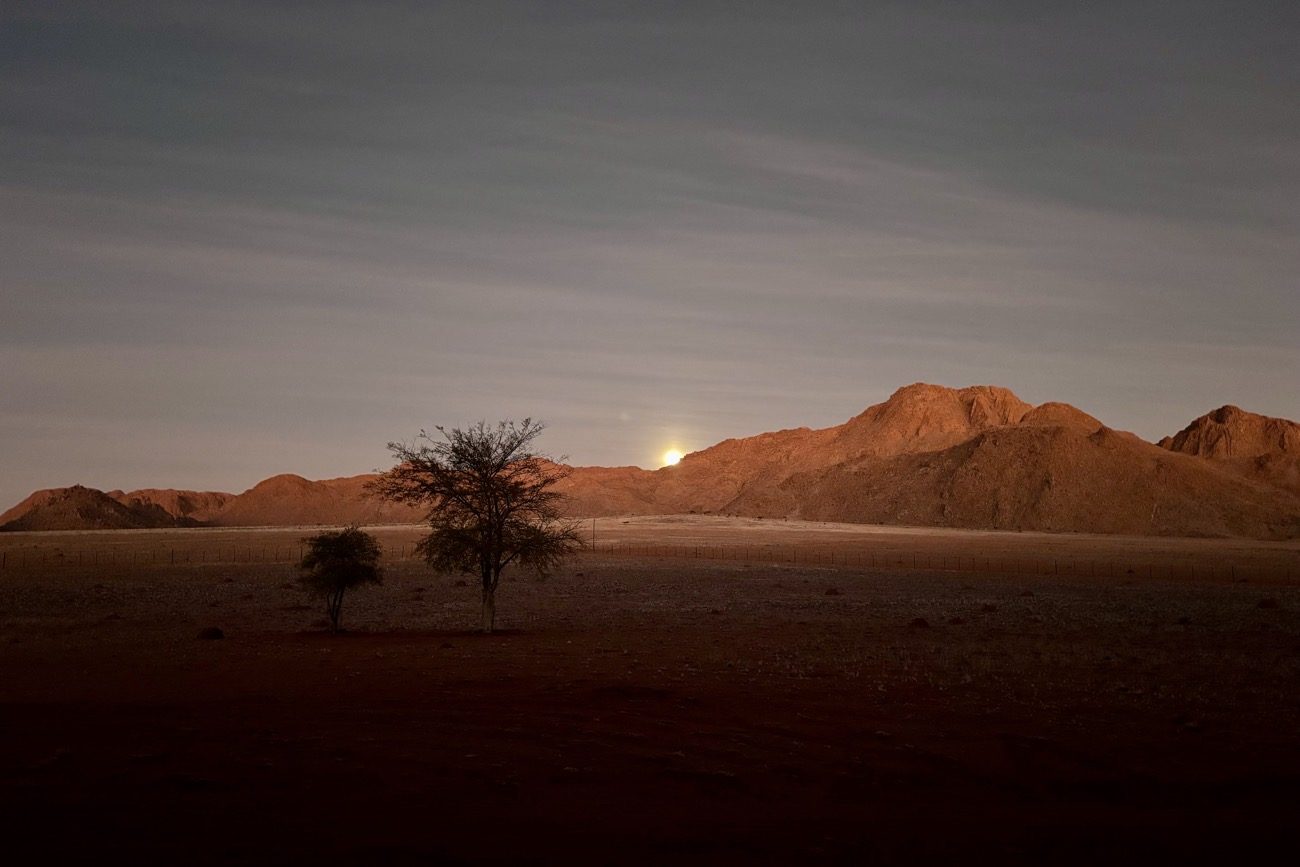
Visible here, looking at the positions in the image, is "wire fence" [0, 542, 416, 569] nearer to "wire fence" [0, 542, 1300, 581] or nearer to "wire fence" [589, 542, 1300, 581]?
"wire fence" [0, 542, 1300, 581]

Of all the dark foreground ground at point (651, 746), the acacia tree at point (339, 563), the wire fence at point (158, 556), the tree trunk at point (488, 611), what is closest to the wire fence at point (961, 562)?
the wire fence at point (158, 556)

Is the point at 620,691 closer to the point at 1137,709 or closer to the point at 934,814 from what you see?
the point at 934,814

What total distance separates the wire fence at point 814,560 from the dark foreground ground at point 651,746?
45.1m

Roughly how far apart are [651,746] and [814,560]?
242ft

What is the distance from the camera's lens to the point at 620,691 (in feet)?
62.2

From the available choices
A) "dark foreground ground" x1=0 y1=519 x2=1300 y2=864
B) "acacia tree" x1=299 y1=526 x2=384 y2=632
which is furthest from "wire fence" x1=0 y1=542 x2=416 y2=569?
"dark foreground ground" x1=0 y1=519 x2=1300 y2=864

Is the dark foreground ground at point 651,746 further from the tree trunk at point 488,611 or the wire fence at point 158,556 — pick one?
the wire fence at point 158,556

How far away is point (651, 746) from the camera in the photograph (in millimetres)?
14898

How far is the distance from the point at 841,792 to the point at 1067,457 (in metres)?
189

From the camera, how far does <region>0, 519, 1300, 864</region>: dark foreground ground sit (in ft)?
35.1

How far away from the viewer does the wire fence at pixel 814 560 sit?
74.8 metres

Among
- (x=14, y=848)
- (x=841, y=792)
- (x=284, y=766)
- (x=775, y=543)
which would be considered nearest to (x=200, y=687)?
(x=284, y=766)

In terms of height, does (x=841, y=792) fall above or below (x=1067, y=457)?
below

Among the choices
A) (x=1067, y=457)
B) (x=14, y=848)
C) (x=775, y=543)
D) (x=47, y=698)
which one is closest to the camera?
(x=14, y=848)
